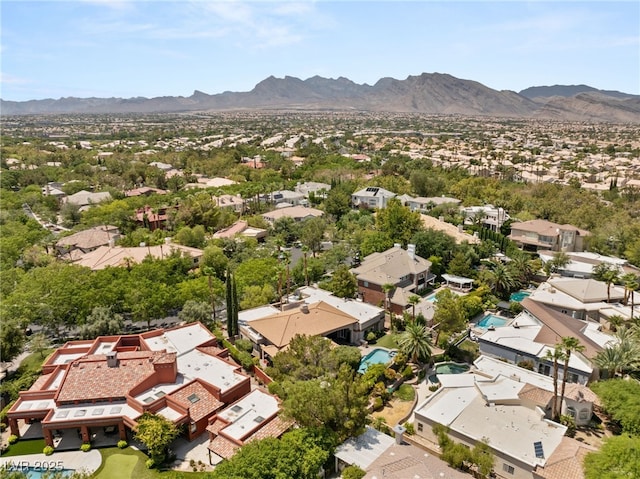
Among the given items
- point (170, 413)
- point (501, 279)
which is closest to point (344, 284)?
point (501, 279)

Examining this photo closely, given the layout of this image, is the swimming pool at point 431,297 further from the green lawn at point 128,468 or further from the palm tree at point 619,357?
the green lawn at point 128,468

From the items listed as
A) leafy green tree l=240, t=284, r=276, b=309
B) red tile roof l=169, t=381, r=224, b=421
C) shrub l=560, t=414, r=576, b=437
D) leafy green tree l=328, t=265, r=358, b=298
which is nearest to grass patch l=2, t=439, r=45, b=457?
red tile roof l=169, t=381, r=224, b=421

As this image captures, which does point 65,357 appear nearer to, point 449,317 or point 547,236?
point 449,317

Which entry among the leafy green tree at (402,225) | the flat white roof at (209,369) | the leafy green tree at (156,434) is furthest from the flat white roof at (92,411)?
the leafy green tree at (402,225)

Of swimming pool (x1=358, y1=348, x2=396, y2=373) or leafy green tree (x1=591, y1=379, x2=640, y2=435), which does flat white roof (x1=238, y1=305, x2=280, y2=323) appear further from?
leafy green tree (x1=591, y1=379, x2=640, y2=435)

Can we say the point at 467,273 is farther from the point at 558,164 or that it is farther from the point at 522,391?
the point at 558,164
